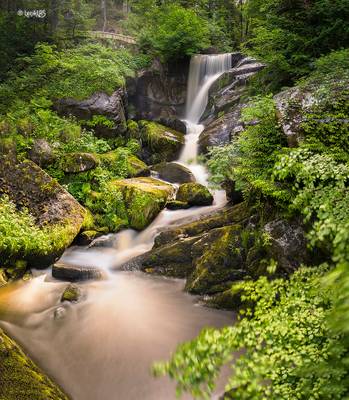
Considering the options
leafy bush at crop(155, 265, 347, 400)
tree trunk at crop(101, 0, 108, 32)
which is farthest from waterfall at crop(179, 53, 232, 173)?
tree trunk at crop(101, 0, 108, 32)

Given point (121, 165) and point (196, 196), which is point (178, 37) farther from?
point (196, 196)

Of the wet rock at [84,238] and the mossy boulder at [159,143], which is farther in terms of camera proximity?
the mossy boulder at [159,143]

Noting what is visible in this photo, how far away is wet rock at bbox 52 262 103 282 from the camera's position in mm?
7312

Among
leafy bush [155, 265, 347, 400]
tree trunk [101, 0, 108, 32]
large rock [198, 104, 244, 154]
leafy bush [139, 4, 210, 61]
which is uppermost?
tree trunk [101, 0, 108, 32]

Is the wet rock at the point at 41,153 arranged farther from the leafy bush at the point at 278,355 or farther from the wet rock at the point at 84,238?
the leafy bush at the point at 278,355

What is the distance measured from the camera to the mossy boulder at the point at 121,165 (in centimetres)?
1241

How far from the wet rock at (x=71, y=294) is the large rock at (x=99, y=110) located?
31.5 ft

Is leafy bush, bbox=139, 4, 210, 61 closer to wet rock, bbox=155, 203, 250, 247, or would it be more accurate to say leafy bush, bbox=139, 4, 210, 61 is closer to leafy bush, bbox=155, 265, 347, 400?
wet rock, bbox=155, 203, 250, 247

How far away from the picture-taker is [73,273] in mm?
7324

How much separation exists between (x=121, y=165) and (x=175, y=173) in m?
2.04

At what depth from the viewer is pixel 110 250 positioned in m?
9.09

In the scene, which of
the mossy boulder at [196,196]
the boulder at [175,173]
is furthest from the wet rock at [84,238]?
the boulder at [175,173]

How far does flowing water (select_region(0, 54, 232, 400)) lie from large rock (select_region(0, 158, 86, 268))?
1.85ft

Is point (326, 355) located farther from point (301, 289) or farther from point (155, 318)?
point (155, 318)
